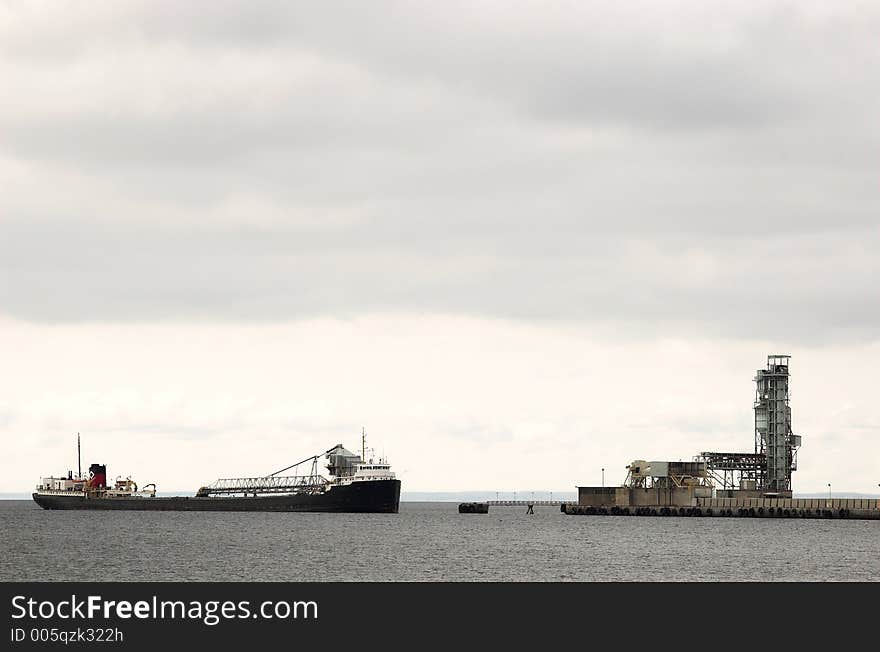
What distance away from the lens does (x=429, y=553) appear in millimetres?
119125

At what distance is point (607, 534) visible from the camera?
157m

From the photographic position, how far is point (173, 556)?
114m

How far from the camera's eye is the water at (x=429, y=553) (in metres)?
97.8

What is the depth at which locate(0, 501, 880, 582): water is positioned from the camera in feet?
321
